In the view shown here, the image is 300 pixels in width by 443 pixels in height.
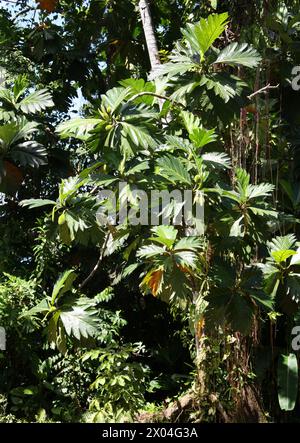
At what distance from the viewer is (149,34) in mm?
4375

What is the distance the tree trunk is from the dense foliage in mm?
296

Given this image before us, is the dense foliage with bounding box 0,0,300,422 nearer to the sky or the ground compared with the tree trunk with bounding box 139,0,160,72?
nearer to the ground

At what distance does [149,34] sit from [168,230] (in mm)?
2008

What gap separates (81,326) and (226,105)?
1.31 metres

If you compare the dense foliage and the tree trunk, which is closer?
the dense foliage

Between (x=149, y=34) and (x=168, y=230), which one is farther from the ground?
(x=149, y=34)

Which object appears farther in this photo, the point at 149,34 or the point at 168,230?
the point at 149,34

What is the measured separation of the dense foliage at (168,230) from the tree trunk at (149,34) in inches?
11.6

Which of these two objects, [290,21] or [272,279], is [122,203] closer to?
[272,279]

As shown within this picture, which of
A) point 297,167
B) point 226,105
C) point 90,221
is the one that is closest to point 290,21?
point 297,167

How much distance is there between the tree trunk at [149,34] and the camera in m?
4.22

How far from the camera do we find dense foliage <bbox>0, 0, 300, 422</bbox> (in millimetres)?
3023

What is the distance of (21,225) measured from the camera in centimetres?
509

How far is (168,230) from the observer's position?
113 inches
